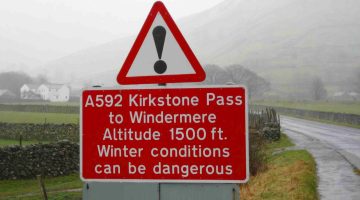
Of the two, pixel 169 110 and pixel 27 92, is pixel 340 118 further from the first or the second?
pixel 27 92

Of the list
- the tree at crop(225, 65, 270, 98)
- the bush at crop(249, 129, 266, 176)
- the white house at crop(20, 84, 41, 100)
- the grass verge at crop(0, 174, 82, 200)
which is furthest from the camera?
the white house at crop(20, 84, 41, 100)

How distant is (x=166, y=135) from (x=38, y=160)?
20.9m

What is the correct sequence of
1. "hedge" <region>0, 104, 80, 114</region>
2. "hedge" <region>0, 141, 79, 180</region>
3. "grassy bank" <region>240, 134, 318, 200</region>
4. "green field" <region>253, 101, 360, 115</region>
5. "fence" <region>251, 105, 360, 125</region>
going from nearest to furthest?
"grassy bank" <region>240, 134, 318, 200</region> → "hedge" <region>0, 141, 79, 180</region> → "fence" <region>251, 105, 360, 125</region> → "hedge" <region>0, 104, 80, 114</region> → "green field" <region>253, 101, 360, 115</region>

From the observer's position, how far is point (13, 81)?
149 metres

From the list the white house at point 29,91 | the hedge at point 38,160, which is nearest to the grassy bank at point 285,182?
the hedge at point 38,160

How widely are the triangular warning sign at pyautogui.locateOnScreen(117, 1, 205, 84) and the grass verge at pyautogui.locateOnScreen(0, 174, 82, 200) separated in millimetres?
13128

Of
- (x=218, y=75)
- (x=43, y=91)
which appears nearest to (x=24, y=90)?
(x=43, y=91)

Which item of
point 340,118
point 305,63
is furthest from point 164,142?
point 305,63

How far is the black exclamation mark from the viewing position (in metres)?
2.98

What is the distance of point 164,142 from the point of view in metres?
2.79

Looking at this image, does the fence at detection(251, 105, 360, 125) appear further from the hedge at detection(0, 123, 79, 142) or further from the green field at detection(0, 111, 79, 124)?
the green field at detection(0, 111, 79, 124)

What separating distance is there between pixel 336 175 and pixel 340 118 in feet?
110

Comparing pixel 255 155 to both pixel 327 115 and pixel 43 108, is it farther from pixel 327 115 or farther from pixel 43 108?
pixel 43 108

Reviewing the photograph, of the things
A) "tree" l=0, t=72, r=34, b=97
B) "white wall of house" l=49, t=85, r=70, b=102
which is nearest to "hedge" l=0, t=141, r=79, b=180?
"white wall of house" l=49, t=85, r=70, b=102
